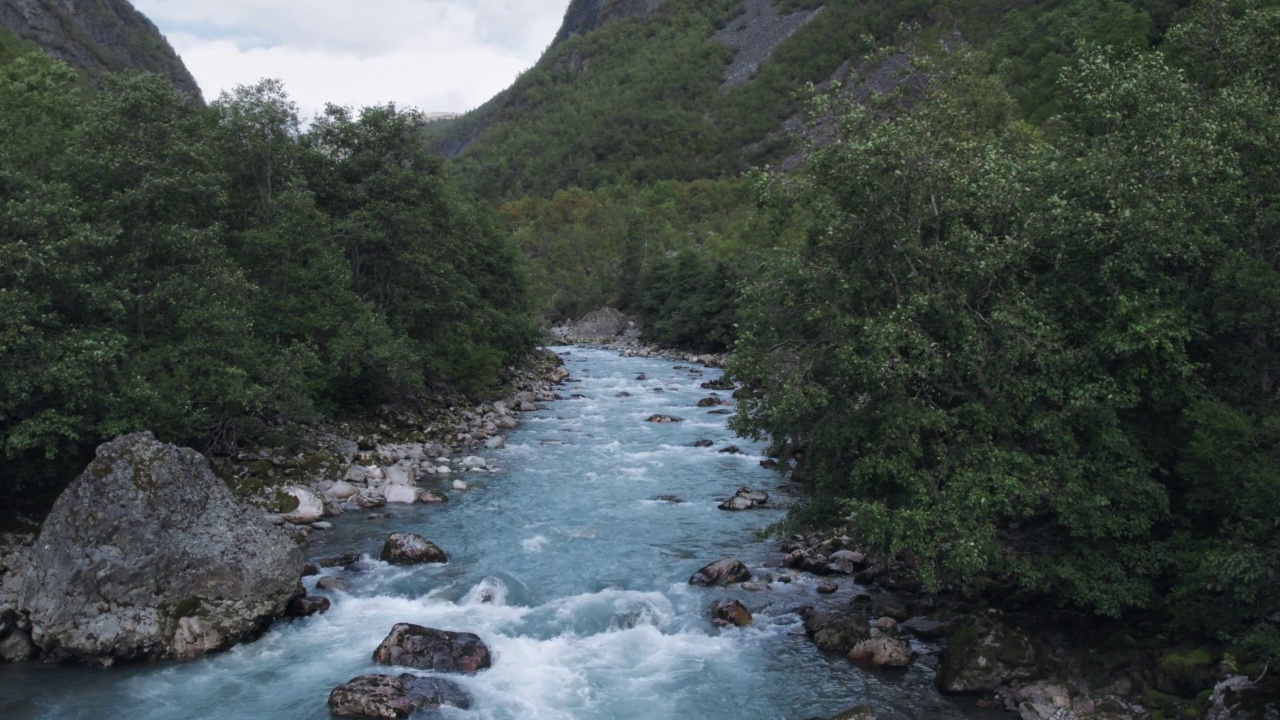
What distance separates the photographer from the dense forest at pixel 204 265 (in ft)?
61.2

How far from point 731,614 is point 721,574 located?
2.12 m

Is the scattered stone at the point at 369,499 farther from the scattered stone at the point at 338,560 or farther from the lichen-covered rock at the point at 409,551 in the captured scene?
the scattered stone at the point at 338,560

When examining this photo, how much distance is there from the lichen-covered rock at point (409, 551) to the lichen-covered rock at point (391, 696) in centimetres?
603

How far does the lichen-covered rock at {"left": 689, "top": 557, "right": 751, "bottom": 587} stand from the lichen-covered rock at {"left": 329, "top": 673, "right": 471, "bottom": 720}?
694cm

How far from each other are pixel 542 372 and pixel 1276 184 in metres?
46.6

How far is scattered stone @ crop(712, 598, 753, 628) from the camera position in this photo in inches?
680

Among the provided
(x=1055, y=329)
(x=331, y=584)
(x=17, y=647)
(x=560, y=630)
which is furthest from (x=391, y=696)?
(x=1055, y=329)

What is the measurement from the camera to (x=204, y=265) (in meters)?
23.2

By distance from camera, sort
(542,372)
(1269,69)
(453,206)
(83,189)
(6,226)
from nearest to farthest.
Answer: (1269,69)
(6,226)
(83,189)
(453,206)
(542,372)

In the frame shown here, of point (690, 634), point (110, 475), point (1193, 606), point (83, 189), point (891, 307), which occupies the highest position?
point (83, 189)

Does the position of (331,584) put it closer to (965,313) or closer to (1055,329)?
(965,313)

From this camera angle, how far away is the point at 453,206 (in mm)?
37719

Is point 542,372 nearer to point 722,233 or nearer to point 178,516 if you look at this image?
point 178,516

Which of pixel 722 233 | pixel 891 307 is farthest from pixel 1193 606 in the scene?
pixel 722 233
